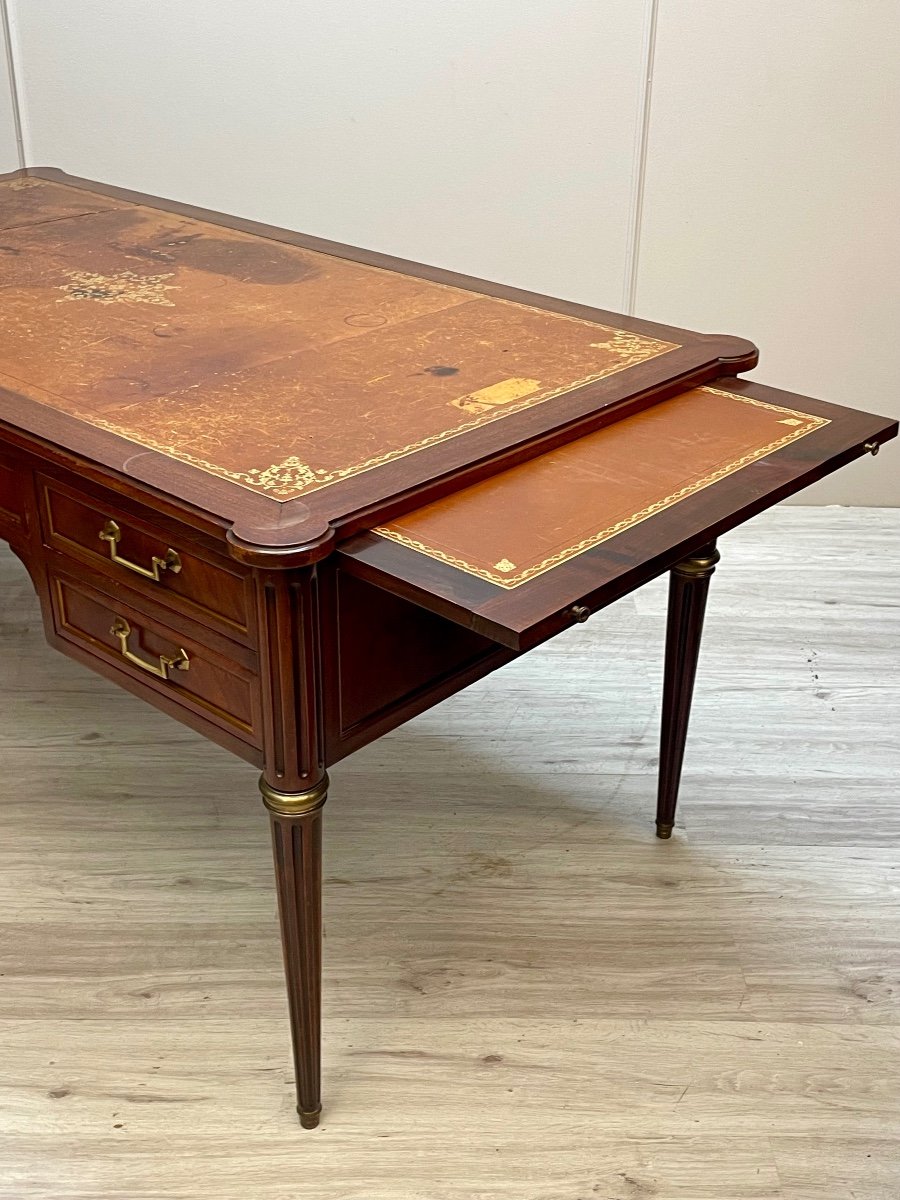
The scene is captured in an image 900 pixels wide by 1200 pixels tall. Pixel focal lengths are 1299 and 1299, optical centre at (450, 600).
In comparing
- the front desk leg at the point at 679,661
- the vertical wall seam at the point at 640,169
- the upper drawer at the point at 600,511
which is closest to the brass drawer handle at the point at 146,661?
the upper drawer at the point at 600,511

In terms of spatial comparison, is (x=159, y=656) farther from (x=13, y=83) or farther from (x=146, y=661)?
(x=13, y=83)

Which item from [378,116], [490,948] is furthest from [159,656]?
[378,116]

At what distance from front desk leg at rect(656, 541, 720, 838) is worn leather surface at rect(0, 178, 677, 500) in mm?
358

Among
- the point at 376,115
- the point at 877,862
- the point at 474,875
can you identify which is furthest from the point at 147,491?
the point at 376,115

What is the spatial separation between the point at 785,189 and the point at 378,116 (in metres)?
1.06

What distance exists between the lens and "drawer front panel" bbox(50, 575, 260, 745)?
1.59 metres

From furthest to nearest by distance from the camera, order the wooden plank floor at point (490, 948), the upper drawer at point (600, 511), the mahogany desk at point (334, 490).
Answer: the wooden plank floor at point (490, 948) < the mahogany desk at point (334, 490) < the upper drawer at point (600, 511)

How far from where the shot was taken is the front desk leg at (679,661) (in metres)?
2.10

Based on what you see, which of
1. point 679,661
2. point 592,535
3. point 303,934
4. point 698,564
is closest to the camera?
point 592,535

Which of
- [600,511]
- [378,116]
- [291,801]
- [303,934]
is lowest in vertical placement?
[303,934]

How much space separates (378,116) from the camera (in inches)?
131

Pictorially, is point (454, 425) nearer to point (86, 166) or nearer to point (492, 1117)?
point (492, 1117)

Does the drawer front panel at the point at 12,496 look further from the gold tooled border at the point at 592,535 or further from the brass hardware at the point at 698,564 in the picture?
the brass hardware at the point at 698,564

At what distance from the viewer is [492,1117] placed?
1.80 m
